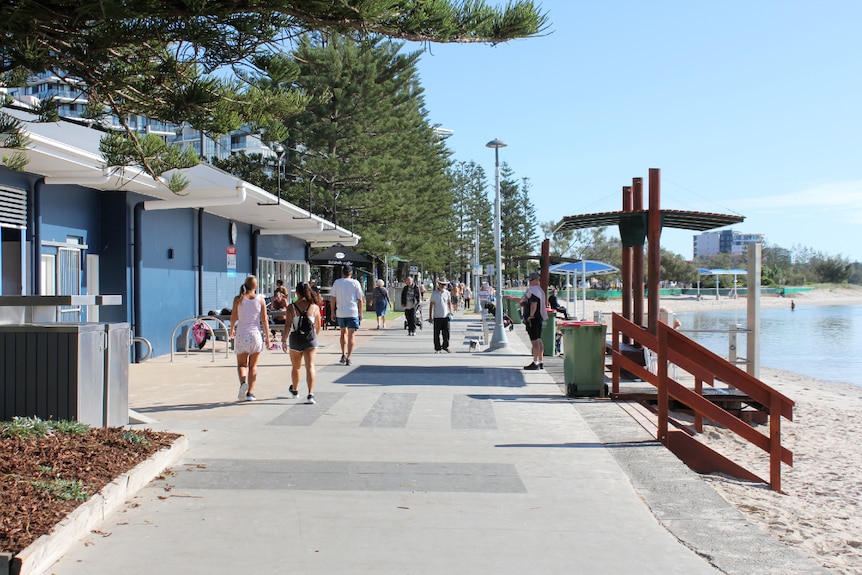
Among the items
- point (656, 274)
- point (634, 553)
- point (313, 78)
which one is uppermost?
point (313, 78)

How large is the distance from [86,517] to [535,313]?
31.7ft

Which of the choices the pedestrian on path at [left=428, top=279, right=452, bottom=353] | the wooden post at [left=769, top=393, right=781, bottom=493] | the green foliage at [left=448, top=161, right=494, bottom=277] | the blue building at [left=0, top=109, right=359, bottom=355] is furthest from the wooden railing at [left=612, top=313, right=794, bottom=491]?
the green foliage at [left=448, top=161, right=494, bottom=277]

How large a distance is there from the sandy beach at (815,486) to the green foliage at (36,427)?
501 centimetres

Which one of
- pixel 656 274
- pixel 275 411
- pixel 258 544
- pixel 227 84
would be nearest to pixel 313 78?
pixel 656 274

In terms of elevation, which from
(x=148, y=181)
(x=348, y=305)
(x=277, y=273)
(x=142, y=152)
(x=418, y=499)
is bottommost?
(x=418, y=499)

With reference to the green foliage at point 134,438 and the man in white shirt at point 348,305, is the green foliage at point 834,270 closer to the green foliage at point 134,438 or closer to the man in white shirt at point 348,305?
the man in white shirt at point 348,305

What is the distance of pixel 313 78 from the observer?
33.4 meters

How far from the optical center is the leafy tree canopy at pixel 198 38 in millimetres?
4777

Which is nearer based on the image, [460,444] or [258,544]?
[258,544]

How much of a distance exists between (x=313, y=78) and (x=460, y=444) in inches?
1098

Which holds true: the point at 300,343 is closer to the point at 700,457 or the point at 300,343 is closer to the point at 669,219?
the point at 700,457

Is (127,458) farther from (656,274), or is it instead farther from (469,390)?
(656,274)

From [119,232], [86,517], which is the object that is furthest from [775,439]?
[119,232]

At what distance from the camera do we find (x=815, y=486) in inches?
327
